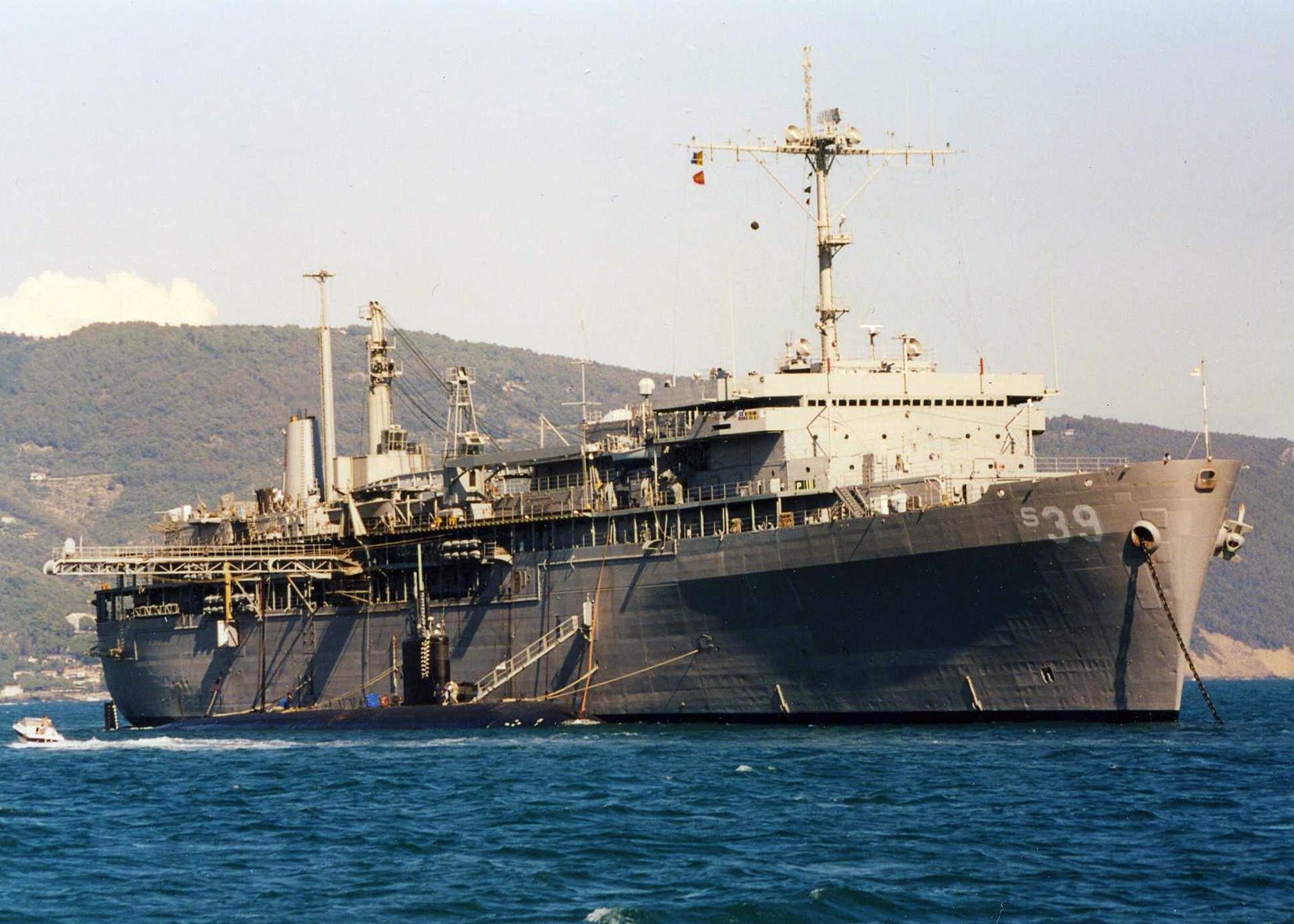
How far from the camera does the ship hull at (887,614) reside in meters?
45.8

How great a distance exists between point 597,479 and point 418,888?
2998 cm

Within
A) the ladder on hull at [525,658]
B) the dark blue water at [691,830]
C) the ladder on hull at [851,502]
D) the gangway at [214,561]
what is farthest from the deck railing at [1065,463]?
the gangway at [214,561]

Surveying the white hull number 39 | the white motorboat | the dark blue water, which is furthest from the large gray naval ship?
the white motorboat

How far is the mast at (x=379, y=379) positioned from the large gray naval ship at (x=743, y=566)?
305mm

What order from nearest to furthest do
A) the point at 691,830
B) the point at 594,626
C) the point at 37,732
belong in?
the point at 691,830 < the point at 594,626 < the point at 37,732

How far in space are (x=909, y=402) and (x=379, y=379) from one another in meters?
26.2

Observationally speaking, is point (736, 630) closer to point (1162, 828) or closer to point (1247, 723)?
point (1247, 723)

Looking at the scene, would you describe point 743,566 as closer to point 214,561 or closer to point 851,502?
point 851,502

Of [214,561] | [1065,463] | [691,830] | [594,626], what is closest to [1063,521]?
[1065,463]

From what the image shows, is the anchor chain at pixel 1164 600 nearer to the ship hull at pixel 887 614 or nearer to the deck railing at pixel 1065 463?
the ship hull at pixel 887 614

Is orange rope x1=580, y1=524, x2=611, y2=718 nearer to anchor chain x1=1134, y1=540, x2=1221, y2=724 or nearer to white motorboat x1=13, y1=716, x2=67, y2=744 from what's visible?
anchor chain x1=1134, y1=540, x2=1221, y2=724

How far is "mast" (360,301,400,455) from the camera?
7312cm

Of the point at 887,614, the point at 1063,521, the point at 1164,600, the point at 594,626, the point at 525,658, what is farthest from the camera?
the point at 525,658

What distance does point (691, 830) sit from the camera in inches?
1348
